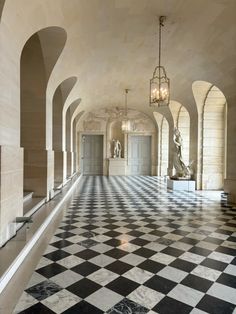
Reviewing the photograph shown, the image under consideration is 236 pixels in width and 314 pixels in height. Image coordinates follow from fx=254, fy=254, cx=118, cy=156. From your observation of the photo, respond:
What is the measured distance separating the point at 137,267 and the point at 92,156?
13083 millimetres

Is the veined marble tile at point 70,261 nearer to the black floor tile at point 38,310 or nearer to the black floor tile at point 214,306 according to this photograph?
the black floor tile at point 38,310

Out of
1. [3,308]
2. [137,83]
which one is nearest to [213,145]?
[137,83]

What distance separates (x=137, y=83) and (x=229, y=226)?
22.0 ft

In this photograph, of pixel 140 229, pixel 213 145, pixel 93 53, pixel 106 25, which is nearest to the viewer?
pixel 140 229

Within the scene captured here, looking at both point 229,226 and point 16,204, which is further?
point 229,226

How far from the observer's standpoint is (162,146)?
1520 centimetres

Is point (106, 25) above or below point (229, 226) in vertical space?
above

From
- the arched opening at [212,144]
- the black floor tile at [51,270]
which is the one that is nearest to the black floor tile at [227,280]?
the black floor tile at [51,270]

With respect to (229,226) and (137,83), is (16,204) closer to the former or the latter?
(229,226)

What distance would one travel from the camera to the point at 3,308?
1990 mm

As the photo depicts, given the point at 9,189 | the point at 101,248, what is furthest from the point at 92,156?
the point at 9,189

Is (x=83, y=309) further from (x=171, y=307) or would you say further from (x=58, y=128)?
(x=58, y=128)

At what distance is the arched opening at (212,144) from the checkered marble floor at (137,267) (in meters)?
4.13

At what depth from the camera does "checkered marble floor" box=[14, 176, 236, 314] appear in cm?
211
